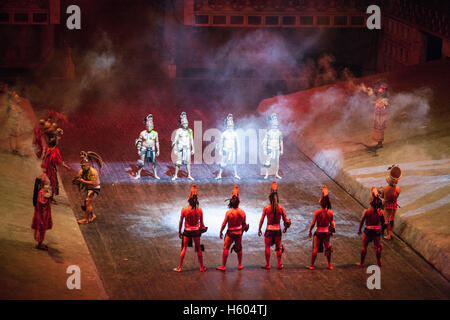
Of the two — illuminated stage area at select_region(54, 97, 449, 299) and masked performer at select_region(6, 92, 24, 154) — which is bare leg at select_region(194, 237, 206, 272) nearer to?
illuminated stage area at select_region(54, 97, 449, 299)

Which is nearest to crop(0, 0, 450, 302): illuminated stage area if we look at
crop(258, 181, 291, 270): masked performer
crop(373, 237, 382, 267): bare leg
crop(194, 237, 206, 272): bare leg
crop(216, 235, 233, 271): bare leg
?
crop(373, 237, 382, 267): bare leg

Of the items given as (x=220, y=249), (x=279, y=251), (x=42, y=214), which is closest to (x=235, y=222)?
(x=279, y=251)

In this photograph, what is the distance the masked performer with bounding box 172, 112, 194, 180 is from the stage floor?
59cm

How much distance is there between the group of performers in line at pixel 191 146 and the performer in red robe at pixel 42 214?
18.8 feet

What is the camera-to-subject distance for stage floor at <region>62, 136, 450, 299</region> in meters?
13.2

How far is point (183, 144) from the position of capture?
761 inches

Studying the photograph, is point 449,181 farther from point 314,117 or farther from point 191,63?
point 191,63

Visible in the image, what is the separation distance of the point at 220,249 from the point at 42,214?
368 centimetres

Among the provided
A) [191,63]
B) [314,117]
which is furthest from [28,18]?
[314,117]

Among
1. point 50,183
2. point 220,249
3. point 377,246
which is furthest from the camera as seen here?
point 50,183

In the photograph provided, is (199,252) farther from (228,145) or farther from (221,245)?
(228,145)

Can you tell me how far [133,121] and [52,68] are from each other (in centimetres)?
727

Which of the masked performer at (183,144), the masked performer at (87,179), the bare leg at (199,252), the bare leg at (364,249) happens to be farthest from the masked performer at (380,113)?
the bare leg at (199,252)

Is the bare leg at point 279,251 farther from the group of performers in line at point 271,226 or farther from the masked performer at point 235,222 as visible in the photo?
the masked performer at point 235,222
